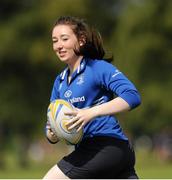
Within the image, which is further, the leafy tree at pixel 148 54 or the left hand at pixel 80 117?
the leafy tree at pixel 148 54

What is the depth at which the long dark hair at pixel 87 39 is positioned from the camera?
231 inches

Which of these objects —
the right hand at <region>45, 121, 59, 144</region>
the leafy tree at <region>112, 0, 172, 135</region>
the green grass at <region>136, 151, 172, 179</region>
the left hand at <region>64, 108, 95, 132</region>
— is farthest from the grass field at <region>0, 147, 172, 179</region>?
the left hand at <region>64, 108, 95, 132</region>


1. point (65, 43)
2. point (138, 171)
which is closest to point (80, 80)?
point (65, 43)

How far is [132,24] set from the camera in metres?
31.5

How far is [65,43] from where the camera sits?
5824 mm

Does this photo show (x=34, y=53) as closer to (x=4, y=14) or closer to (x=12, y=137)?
(x=4, y=14)

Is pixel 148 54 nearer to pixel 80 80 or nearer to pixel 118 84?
pixel 80 80

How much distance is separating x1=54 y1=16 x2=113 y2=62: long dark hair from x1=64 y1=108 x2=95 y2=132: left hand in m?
0.60

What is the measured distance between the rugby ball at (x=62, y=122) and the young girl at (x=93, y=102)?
8 cm

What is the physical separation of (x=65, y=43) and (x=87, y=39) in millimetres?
169

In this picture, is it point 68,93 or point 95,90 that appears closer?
point 95,90

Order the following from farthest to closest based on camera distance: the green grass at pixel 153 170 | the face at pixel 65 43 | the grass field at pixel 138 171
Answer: the grass field at pixel 138 171
the green grass at pixel 153 170
the face at pixel 65 43

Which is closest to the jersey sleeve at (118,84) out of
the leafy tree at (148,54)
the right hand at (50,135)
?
the right hand at (50,135)

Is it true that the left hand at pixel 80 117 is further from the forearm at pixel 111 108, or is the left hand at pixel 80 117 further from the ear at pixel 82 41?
the ear at pixel 82 41
